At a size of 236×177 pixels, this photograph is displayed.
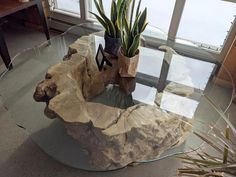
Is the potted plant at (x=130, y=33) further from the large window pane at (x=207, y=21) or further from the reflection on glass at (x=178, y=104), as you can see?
the large window pane at (x=207, y=21)

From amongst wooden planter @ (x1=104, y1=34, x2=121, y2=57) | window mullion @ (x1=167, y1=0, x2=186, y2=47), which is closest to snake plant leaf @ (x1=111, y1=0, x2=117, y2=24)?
wooden planter @ (x1=104, y1=34, x2=121, y2=57)

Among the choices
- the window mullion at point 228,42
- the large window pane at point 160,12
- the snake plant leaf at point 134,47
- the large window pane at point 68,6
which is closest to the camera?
the snake plant leaf at point 134,47

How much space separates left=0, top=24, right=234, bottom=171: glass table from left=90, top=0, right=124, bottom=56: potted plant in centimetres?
23

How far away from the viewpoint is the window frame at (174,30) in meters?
1.68

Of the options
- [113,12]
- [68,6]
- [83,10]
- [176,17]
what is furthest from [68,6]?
[113,12]

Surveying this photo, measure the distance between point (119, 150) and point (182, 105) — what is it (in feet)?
1.63

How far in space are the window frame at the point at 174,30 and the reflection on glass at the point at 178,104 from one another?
0.51 metres

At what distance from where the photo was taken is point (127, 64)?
1.27 meters

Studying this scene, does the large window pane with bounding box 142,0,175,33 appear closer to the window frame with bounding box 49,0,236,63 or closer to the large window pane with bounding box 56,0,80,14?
the window frame with bounding box 49,0,236,63

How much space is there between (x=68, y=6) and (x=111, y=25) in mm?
1505

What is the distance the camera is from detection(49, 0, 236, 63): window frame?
1.68 m

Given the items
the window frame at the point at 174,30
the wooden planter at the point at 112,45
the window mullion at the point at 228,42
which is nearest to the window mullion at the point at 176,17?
the window frame at the point at 174,30

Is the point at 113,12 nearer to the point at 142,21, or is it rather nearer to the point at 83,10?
the point at 142,21

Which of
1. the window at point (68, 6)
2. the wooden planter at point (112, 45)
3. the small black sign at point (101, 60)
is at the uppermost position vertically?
the wooden planter at point (112, 45)
